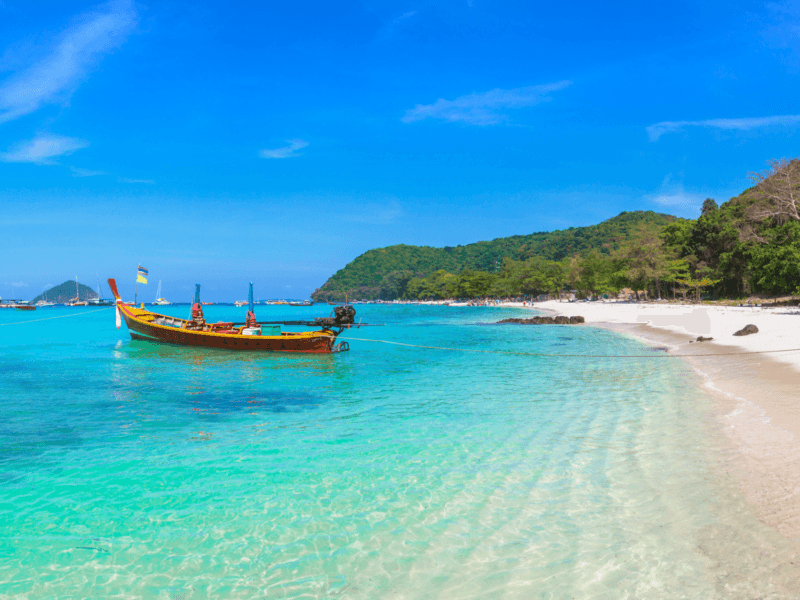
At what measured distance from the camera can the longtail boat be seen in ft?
88.7

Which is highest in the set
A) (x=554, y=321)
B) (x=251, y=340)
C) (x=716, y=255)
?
(x=716, y=255)

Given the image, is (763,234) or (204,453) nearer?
(204,453)

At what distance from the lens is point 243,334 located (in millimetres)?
28172

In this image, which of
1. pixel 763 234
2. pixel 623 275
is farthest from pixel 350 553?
pixel 623 275

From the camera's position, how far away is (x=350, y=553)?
16.6 feet

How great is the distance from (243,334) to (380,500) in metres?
23.6

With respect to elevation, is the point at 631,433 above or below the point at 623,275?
below

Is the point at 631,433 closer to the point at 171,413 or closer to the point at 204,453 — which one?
the point at 204,453

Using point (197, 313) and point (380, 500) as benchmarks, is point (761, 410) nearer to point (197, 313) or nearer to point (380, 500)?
Result: point (380, 500)

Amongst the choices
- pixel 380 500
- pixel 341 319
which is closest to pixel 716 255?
pixel 341 319

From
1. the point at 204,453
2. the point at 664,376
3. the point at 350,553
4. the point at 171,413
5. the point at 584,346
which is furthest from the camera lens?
the point at 584,346

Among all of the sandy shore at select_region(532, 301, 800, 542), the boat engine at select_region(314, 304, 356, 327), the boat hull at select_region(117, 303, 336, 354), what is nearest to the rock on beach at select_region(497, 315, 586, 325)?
the sandy shore at select_region(532, 301, 800, 542)

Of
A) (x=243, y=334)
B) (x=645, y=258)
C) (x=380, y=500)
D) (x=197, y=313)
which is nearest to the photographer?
(x=380, y=500)

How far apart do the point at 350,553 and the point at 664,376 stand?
14.4 m
